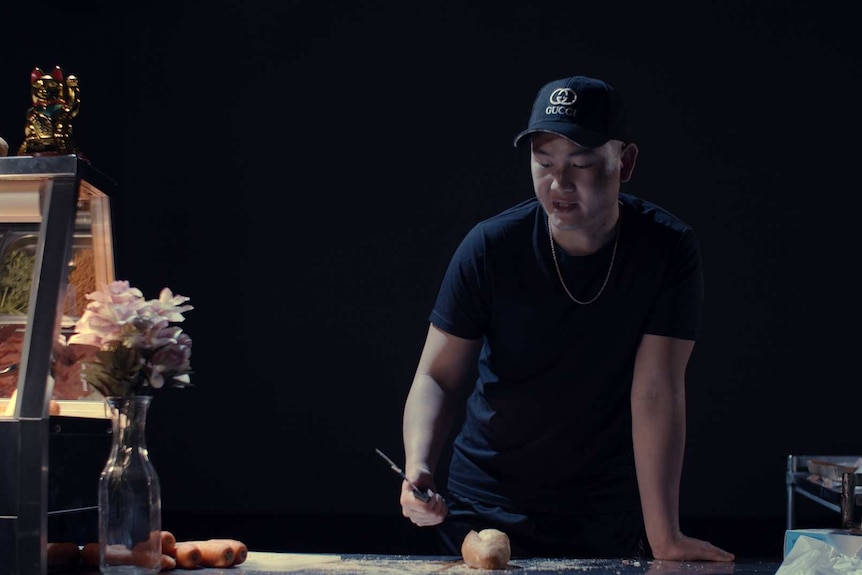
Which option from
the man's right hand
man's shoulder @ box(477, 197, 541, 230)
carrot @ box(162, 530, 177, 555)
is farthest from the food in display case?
man's shoulder @ box(477, 197, 541, 230)

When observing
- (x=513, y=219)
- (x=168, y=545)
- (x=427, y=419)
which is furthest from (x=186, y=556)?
(x=513, y=219)

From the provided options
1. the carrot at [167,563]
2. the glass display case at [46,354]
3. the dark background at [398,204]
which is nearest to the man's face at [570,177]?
the glass display case at [46,354]

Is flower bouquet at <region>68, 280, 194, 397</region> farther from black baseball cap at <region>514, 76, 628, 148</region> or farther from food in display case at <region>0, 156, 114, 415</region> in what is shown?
black baseball cap at <region>514, 76, 628, 148</region>

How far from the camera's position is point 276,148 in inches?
225

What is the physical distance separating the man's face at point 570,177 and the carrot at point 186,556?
899mm

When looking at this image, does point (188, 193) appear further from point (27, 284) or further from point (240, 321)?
point (27, 284)

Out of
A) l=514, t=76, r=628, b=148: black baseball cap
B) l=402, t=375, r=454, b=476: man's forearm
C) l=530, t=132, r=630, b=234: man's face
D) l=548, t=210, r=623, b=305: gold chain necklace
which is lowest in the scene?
l=402, t=375, r=454, b=476: man's forearm

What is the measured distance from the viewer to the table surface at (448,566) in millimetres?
1645

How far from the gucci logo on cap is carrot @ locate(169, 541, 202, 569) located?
1.05 metres

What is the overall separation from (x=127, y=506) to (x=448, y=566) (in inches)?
20.9

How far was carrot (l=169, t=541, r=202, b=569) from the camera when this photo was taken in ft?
5.50

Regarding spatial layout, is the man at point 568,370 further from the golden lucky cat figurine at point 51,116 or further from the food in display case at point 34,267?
the golden lucky cat figurine at point 51,116

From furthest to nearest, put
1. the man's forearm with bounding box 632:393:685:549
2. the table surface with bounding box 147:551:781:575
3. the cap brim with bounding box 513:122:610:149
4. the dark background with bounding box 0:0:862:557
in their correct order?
the dark background with bounding box 0:0:862:557, the man's forearm with bounding box 632:393:685:549, the cap brim with bounding box 513:122:610:149, the table surface with bounding box 147:551:781:575

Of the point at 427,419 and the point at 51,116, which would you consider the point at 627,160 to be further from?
the point at 51,116
